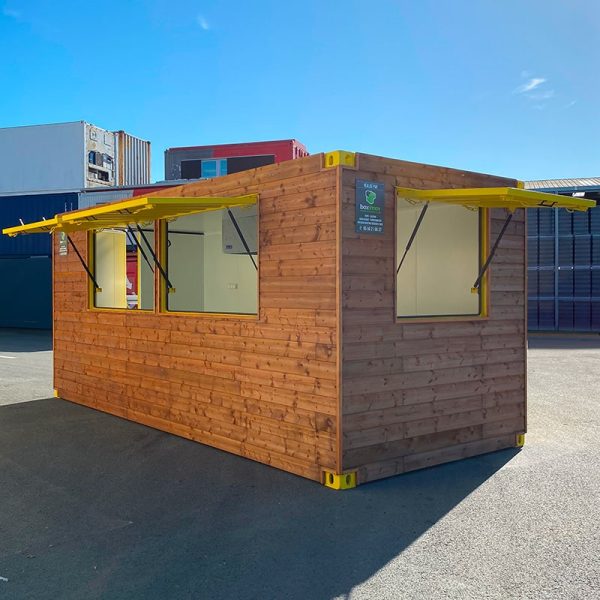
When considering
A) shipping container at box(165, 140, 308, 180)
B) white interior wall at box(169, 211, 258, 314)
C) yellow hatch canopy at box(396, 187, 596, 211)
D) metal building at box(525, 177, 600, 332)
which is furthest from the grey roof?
yellow hatch canopy at box(396, 187, 596, 211)

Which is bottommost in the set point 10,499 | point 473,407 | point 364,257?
point 10,499

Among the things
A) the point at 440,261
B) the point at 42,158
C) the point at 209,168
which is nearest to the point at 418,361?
the point at 440,261

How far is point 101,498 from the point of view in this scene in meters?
4.68

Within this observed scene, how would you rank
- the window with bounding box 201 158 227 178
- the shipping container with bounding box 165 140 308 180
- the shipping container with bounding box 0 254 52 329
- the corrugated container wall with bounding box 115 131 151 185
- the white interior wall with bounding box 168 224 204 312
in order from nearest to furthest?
the white interior wall with bounding box 168 224 204 312 → the shipping container with bounding box 165 140 308 180 → the window with bounding box 201 158 227 178 → the shipping container with bounding box 0 254 52 329 → the corrugated container wall with bounding box 115 131 151 185

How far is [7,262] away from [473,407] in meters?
21.8

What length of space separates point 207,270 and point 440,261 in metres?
3.66

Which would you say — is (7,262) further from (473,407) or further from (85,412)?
(473,407)

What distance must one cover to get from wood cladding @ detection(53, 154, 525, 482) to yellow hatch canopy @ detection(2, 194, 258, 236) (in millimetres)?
312

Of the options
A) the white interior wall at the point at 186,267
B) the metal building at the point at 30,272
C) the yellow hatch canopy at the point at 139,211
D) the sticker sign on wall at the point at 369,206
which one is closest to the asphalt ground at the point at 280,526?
the sticker sign on wall at the point at 369,206

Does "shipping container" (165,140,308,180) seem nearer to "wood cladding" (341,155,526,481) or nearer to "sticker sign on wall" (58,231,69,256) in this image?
"sticker sign on wall" (58,231,69,256)

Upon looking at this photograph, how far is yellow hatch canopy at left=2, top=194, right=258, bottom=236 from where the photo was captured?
5473mm

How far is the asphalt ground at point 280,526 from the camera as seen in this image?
327cm

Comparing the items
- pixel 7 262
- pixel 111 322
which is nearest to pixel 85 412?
pixel 111 322

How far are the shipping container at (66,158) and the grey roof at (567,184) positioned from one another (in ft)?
51.6
